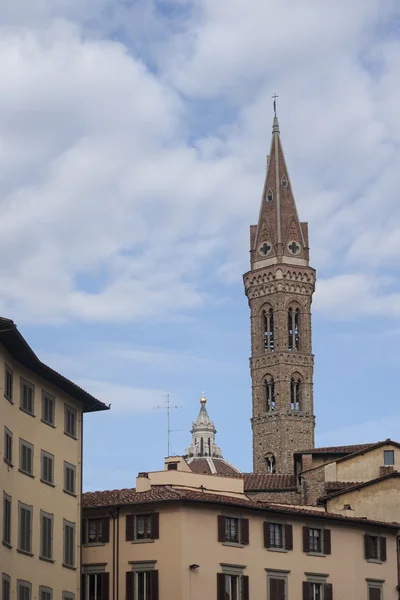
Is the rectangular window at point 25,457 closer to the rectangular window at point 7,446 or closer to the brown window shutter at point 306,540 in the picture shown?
the rectangular window at point 7,446

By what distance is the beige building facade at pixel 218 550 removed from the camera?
64.6m

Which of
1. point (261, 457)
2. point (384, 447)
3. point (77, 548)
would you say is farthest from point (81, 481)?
point (261, 457)

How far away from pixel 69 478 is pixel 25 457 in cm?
520

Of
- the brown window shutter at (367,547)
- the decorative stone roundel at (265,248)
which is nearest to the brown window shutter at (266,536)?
the brown window shutter at (367,547)

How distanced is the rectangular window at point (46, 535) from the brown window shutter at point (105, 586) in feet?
22.8

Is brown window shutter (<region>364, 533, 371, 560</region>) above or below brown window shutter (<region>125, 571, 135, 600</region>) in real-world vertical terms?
above

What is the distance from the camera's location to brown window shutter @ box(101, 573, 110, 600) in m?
65.1

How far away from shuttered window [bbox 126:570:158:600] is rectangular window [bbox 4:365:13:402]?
510 inches

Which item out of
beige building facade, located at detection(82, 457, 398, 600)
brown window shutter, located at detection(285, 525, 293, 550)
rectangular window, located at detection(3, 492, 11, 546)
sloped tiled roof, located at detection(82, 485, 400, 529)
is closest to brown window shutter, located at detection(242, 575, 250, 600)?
beige building facade, located at detection(82, 457, 398, 600)

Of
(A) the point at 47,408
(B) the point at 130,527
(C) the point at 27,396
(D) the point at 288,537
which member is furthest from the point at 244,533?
(C) the point at 27,396

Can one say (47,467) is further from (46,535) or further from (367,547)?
(367,547)

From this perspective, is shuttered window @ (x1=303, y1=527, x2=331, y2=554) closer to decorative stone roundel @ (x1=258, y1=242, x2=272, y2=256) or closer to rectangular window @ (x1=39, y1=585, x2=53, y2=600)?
rectangular window @ (x1=39, y1=585, x2=53, y2=600)

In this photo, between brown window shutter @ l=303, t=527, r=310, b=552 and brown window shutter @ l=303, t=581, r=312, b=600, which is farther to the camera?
brown window shutter @ l=303, t=527, r=310, b=552

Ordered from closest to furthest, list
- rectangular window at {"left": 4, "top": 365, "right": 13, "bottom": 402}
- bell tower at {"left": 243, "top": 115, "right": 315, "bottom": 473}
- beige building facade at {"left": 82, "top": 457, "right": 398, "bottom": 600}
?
rectangular window at {"left": 4, "top": 365, "right": 13, "bottom": 402}
beige building facade at {"left": 82, "top": 457, "right": 398, "bottom": 600}
bell tower at {"left": 243, "top": 115, "right": 315, "bottom": 473}
